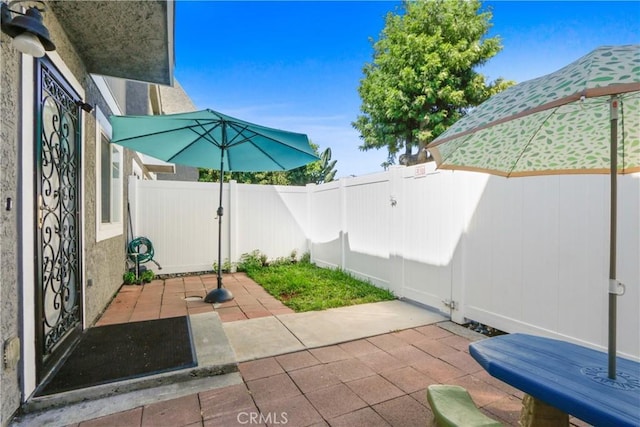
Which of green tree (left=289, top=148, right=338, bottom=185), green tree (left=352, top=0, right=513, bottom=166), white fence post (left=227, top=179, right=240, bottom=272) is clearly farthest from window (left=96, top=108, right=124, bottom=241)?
green tree (left=289, top=148, right=338, bottom=185)

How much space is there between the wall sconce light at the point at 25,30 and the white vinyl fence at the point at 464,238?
3.87 metres

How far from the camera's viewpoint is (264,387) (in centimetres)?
240

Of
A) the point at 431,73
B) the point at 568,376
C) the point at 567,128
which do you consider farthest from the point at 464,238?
the point at 431,73

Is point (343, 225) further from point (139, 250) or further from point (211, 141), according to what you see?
point (139, 250)

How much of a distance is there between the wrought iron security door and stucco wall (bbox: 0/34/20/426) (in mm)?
281

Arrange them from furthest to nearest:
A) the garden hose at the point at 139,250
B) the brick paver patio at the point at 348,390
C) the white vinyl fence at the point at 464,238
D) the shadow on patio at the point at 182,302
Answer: the garden hose at the point at 139,250, the shadow on patio at the point at 182,302, the white vinyl fence at the point at 464,238, the brick paver patio at the point at 348,390

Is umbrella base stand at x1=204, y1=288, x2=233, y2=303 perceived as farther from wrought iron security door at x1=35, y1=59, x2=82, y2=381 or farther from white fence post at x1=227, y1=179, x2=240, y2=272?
white fence post at x1=227, y1=179, x2=240, y2=272

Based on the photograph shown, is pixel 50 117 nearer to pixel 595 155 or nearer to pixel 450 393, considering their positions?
pixel 450 393

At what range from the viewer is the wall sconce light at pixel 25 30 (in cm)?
170

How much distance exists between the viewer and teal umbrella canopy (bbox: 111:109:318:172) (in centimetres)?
360

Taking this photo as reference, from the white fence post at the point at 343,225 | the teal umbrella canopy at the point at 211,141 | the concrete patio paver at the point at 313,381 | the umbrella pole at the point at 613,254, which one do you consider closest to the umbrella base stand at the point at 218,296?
the concrete patio paver at the point at 313,381

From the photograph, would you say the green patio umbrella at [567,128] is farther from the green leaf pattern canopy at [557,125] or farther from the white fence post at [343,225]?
the white fence post at [343,225]

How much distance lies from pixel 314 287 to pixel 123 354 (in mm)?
3136

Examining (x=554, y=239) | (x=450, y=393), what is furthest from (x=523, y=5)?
(x=450, y=393)
